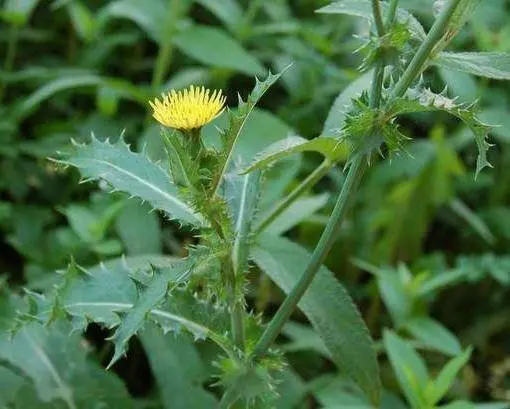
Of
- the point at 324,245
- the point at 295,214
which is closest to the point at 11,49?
the point at 295,214

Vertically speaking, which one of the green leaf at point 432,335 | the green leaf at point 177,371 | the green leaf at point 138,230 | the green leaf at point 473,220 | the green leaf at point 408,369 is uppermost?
the green leaf at point 473,220

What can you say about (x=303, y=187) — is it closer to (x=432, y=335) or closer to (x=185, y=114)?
(x=185, y=114)

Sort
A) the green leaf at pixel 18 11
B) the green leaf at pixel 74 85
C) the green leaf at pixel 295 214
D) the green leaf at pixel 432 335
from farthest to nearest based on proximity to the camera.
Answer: the green leaf at pixel 18 11, the green leaf at pixel 74 85, the green leaf at pixel 432 335, the green leaf at pixel 295 214

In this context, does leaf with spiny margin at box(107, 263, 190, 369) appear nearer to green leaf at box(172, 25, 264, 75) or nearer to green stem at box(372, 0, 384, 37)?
green stem at box(372, 0, 384, 37)

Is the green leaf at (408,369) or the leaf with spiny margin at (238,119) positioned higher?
the leaf with spiny margin at (238,119)

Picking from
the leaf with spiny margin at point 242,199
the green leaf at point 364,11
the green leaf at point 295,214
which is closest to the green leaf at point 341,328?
the leaf with spiny margin at point 242,199

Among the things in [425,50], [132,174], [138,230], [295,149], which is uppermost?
[425,50]

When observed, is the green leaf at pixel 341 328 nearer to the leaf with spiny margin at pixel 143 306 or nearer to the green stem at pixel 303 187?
the green stem at pixel 303 187
